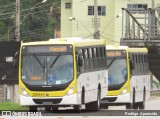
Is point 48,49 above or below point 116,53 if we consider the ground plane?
above

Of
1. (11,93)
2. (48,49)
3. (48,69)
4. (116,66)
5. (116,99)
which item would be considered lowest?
(11,93)

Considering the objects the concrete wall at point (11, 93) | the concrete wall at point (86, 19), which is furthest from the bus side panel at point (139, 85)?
the concrete wall at point (86, 19)

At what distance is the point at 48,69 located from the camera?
99.9 feet

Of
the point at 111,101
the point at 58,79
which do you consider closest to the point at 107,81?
the point at 111,101

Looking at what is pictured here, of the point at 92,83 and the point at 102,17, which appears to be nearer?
the point at 92,83

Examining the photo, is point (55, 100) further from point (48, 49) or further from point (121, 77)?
point (121, 77)

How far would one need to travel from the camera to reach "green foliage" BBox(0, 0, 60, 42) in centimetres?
10275

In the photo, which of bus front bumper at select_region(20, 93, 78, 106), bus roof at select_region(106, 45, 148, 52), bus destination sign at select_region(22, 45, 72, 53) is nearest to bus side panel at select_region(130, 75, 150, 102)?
bus roof at select_region(106, 45, 148, 52)

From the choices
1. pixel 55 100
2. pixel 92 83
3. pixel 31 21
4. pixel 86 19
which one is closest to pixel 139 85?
pixel 92 83

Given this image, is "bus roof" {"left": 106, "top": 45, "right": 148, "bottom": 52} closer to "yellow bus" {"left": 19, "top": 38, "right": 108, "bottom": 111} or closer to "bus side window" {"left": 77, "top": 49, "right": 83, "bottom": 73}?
"yellow bus" {"left": 19, "top": 38, "right": 108, "bottom": 111}

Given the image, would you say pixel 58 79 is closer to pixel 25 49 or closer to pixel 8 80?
pixel 25 49

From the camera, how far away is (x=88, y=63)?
32375mm

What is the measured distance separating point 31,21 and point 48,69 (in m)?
77.0

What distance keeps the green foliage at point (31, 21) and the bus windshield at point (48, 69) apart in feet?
230
